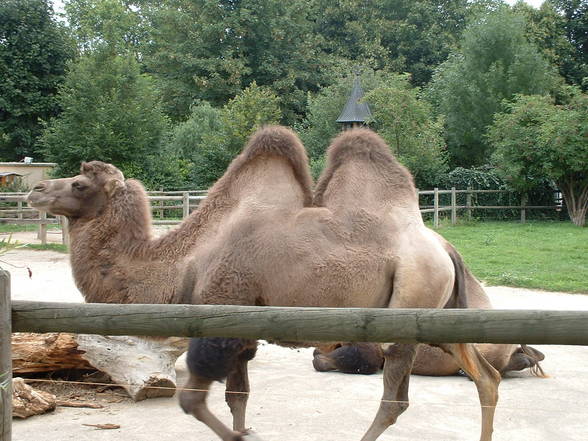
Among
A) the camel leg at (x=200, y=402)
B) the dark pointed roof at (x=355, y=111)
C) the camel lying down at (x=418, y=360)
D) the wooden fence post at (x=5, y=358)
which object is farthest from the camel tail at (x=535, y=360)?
the dark pointed roof at (x=355, y=111)

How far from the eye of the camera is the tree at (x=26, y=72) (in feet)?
116

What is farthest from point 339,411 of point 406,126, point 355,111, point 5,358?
point 355,111

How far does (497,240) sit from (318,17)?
3186 cm

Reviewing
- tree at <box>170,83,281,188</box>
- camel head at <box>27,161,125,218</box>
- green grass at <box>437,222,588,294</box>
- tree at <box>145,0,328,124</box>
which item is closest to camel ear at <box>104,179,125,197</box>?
camel head at <box>27,161,125,218</box>

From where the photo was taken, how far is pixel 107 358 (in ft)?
18.9

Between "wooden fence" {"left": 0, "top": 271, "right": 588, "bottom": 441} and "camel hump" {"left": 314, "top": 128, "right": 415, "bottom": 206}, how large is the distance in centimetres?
220

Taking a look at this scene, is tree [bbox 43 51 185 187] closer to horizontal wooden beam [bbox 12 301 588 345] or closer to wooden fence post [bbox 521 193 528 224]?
wooden fence post [bbox 521 193 528 224]

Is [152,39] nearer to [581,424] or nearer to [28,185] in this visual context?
[28,185]

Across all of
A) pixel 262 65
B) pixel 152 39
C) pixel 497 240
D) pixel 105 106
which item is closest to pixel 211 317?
pixel 497 240

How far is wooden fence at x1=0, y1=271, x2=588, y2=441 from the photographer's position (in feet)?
8.65

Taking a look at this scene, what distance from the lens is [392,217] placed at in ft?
15.6

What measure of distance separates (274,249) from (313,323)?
177 cm

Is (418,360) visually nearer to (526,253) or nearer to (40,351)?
(40,351)

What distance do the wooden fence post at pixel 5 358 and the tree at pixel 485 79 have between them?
31321mm
